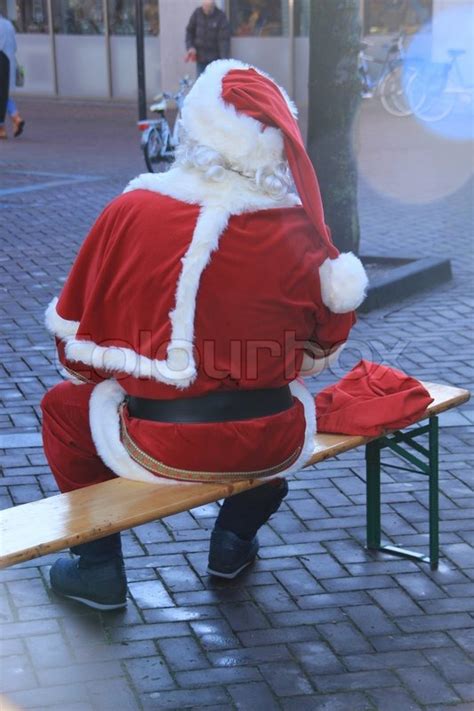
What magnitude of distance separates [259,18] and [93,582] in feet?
64.6

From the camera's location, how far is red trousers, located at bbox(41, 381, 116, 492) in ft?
12.3

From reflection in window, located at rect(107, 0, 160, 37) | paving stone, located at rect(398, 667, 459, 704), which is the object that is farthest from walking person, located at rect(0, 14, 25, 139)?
paving stone, located at rect(398, 667, 459, 704)

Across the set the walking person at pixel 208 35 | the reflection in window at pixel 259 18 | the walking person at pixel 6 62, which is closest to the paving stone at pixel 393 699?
the walking person at pixel 6 62

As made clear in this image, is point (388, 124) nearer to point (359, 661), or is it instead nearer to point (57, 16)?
point (57, 16)

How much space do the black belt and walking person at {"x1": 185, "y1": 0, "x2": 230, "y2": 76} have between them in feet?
53.7

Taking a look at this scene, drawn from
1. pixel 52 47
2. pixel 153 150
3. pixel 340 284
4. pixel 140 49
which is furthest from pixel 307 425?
pixel 52 47

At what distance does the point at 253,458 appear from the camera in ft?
12.0

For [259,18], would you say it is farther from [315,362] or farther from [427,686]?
[427,686]

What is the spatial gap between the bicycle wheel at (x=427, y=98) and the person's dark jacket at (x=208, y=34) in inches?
121

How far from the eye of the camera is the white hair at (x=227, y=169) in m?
3.52

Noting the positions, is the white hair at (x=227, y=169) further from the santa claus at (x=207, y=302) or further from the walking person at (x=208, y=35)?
the walking person at (x=208, y=35)

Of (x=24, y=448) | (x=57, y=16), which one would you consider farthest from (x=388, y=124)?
(x=24, y=448)

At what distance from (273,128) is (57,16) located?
21943 mm

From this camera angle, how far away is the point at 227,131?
138 inches
